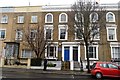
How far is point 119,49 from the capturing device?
97.1 ft

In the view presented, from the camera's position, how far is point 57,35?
102 feet

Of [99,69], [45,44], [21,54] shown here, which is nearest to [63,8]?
[45,44]

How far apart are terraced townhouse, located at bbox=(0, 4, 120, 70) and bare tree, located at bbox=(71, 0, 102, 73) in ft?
17.0

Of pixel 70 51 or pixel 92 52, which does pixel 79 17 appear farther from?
pixel 92 52

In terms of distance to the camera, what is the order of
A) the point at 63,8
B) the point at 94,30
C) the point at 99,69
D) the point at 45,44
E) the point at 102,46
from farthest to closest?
the point at 63,8 → the point at 102,46 → the point at 45,44 → the point at 94,30 → the point at 99,69

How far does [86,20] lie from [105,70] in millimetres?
7495

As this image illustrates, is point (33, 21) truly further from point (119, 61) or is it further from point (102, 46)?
point (119, 61)

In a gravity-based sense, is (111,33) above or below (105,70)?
above

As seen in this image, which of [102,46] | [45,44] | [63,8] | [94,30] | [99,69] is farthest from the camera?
[63,8]

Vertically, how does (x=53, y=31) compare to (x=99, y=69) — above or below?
above

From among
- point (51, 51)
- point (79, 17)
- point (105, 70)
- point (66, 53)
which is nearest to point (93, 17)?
point (79, 17)

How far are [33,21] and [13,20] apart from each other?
349cm

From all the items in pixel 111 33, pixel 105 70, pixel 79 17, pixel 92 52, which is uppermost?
pixel 79 17

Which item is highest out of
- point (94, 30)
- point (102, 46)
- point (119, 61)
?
point (94, 30)
